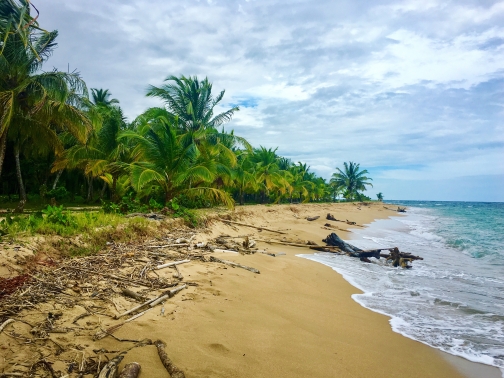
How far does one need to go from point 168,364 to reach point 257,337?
1182mm

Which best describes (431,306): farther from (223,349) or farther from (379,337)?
(223,349)

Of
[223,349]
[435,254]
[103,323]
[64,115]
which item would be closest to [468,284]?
[435,254]

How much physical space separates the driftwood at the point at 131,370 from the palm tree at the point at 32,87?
1090 cm

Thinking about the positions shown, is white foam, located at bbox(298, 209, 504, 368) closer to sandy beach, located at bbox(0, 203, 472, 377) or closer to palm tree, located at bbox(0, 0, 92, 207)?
sandy beach, located at bbox(0, 203, 472, 377)

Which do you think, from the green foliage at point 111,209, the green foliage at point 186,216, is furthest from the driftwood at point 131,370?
the green foliage at point 186,216

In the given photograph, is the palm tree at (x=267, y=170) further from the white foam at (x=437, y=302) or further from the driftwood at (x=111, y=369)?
the driftwood at (x=111, y=369)

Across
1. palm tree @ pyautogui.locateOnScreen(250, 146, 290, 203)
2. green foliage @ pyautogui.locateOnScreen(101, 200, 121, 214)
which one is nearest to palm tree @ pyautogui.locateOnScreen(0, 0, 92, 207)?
green foliage @ pyautogui.locateOnScreen(101, 200, 121, 214)

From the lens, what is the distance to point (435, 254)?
463 inches

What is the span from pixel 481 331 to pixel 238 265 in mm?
4165

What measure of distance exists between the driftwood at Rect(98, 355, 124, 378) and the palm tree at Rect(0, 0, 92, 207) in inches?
424

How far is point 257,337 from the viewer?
355 centimetres

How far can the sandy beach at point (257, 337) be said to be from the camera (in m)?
2.87

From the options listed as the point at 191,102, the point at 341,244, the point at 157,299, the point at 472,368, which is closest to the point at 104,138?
the point at 191,102

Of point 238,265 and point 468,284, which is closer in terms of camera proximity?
point 238,265
